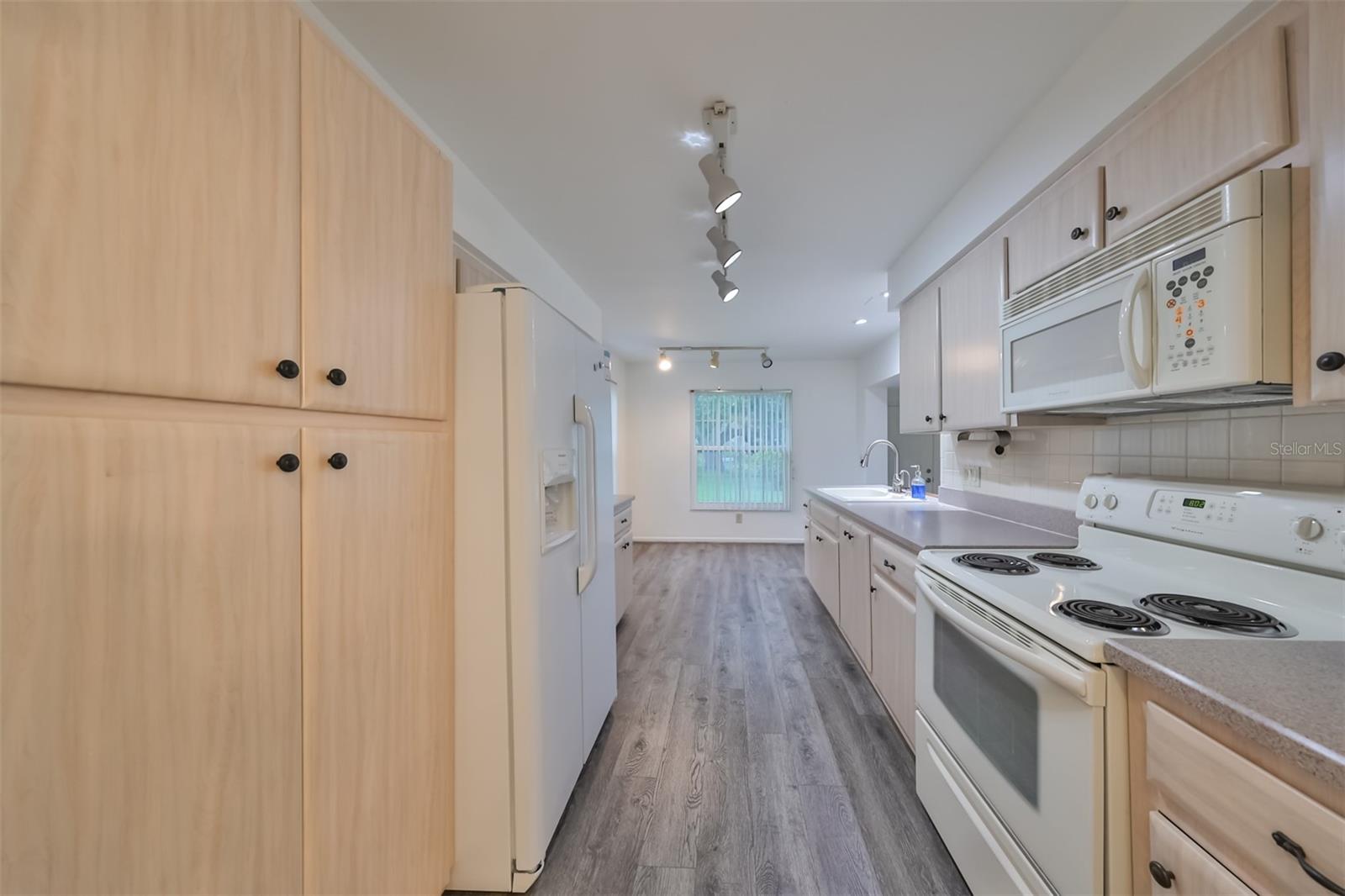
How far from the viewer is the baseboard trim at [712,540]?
19.2 feet

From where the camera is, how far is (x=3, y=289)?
0.47 meters

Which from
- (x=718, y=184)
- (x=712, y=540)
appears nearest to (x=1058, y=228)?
(x=718, y=184)

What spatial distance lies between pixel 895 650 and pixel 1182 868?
3.91ft

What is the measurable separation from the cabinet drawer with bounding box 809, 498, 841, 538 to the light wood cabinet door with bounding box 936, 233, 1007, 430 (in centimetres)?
100

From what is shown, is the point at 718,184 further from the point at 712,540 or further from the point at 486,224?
the point at 712,540

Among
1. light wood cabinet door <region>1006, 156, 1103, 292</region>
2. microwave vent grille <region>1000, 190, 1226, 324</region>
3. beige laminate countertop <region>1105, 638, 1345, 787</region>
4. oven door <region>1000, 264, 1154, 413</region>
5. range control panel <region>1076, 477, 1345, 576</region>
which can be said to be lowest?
beige laminate countertop <region>1105, 638, 1345, 787</region>

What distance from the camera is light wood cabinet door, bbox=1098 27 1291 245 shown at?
90 centimetres

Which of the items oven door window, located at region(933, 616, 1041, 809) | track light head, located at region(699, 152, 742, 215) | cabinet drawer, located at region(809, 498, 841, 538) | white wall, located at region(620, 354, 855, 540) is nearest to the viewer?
oven door window, located at region(933, 616, 1041, 809)

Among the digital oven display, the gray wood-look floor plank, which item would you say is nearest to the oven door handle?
the gray wood-look floor plank

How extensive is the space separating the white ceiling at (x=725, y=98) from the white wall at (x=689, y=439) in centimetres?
338

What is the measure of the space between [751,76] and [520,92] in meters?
0.76

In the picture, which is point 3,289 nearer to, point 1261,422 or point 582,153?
point 582,153

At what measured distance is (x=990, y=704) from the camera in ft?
3.83

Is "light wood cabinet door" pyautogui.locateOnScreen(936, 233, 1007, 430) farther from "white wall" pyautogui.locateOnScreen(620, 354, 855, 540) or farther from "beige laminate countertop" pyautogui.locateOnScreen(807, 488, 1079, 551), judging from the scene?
"white wall" pyautogui.locateOnScreen(620, 354, 855, 540)
